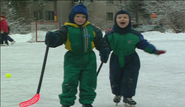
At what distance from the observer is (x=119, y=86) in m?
3.79

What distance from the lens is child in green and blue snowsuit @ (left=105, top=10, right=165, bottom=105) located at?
3588mm

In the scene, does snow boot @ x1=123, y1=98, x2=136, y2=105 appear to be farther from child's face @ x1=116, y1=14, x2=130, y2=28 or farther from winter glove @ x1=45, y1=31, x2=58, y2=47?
winter glove @ x1=45, y1=31, x2=58, y2=47

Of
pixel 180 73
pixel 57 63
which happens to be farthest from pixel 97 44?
pixel 57 63

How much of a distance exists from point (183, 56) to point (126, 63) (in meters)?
6.10

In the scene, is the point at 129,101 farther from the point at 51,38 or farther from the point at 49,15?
the point at 49,15

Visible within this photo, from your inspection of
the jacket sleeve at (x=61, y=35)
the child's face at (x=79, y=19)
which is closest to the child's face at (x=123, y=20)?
the child's face at (x=79, y=19)

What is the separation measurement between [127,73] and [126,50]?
0.93 feet

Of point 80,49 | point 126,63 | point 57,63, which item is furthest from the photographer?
point 57,63

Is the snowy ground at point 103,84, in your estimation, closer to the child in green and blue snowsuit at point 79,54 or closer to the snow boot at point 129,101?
the snow boot at point 129,101

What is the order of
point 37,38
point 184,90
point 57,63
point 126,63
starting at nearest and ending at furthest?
point 126,63 → point 184,90 → point 57,63 → point 37,38

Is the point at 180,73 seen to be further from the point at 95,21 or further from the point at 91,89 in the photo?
the point at 95,21

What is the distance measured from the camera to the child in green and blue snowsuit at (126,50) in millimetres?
3588

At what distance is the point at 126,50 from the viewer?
3592 millimetres

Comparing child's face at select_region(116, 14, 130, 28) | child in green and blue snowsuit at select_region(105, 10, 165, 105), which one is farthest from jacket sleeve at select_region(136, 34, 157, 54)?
child's face at select_region(116, 14, 130, 28)
